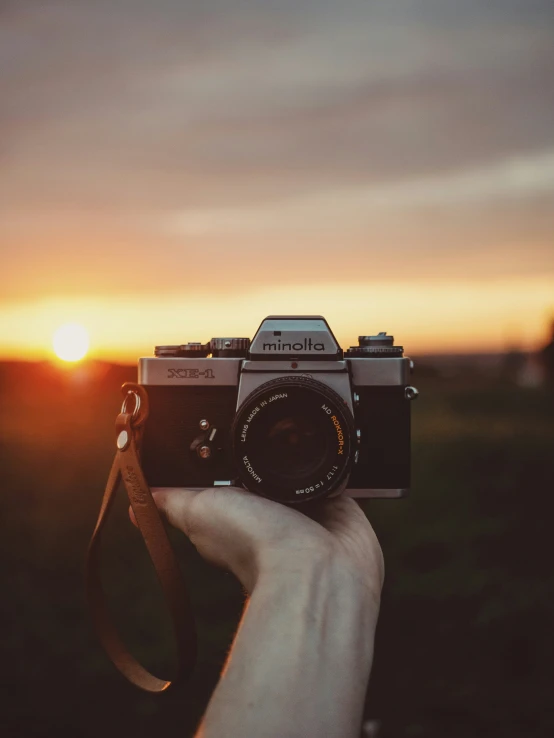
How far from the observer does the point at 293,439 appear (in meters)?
2.31

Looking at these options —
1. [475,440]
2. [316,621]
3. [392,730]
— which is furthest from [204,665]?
[475,440]

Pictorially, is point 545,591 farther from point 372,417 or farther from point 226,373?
point 226,373

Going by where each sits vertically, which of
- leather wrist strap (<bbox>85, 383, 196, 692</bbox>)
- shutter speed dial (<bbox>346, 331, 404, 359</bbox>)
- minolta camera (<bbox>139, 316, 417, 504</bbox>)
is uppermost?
shutter speed dial (<bbox>346, 331, 404, 359</bbox>)

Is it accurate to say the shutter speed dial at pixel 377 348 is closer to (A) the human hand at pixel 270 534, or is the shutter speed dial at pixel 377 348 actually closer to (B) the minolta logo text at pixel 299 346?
(B) the minolta logo text at pixel 299 346

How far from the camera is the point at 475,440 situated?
1245 centimetres

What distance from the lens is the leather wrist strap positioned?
208 centimetres

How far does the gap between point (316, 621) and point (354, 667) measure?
11 centimetres

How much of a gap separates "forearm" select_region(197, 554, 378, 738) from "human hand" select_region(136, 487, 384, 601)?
7 cm

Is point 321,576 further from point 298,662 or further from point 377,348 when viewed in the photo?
point 377,348

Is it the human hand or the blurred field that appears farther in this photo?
the blurred field

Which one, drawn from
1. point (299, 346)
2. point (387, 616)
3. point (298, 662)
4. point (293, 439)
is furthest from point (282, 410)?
point (387, 616)

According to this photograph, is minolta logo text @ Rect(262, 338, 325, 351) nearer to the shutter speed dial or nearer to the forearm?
the shutter speed dial

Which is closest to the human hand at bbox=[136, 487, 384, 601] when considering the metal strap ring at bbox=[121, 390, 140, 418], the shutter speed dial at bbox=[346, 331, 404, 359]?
the metal strap ring at bbox=[121, 390, 140, 418]

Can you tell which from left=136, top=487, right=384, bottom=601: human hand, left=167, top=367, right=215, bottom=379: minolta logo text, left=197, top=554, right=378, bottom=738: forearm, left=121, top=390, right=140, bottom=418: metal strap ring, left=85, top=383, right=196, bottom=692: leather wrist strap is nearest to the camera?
left=197, top=554, right=378, bottom=738: forearm
